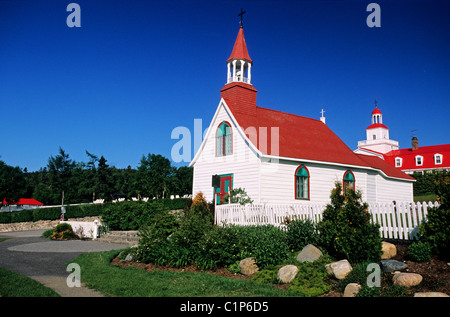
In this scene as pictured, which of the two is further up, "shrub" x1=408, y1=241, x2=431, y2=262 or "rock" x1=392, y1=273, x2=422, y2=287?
"shrub" x1=408, y1=241, x2=431, y2=262

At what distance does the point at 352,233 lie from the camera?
932 centimetres

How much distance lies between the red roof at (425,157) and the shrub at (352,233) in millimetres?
48909

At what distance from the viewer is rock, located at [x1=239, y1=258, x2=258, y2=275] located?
381 inches

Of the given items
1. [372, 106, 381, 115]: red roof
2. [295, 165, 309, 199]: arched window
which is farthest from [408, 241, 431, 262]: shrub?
[372, 106, 381, 115]: red roof

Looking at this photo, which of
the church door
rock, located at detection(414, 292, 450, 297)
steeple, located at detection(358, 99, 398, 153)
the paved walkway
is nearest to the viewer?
rock, located at detection(414, 292, 450, 297)

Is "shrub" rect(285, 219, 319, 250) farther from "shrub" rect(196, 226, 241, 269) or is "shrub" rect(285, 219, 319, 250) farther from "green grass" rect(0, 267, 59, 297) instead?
"green grass" rect(0, 267, 59, 297)

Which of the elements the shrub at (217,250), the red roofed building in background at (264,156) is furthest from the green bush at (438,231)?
the red roofed building in background at (264,156)

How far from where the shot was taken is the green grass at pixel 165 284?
7305 millimetres

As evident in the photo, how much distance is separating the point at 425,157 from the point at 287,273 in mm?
53071

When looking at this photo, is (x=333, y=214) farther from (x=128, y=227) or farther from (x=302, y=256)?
(x=128, y=227)

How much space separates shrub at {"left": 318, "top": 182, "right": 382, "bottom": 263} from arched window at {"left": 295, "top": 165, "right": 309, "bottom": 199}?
10459 mm

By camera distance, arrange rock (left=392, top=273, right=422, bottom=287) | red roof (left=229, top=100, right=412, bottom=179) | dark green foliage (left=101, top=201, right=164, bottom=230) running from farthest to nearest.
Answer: dark green foliage (left=101, top=201, right=164, bottom=230)
red roof (left=229, top=100, right=412, bottom=179)
rock (left=392, top=273, right=422, bottom=287)

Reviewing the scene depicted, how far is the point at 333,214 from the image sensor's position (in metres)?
10.5
